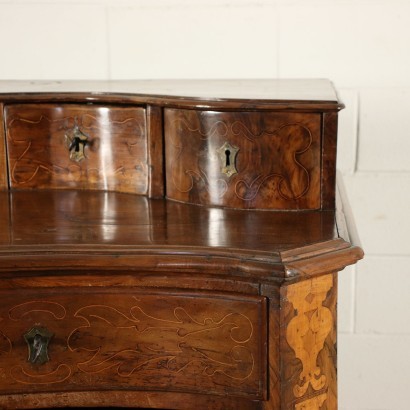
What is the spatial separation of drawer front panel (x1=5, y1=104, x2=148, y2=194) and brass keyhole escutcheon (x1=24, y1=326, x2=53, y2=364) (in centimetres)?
37

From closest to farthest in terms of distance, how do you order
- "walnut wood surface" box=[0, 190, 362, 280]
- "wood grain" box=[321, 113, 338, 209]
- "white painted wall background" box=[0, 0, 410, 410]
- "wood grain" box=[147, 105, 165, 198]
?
"walnut wood surface" box=[0, 190, 362, 280]
"wood grain" box=[321, 113, 338, 209]
"wood grain" box=[147, 105, 165, 198]
"white painted wall background" box=[0, 0, 410, 410]

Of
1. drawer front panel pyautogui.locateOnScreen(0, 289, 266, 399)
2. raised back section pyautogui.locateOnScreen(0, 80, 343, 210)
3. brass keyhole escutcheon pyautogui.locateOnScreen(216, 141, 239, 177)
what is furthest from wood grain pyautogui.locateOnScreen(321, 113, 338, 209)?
drawer front panel pyautogui.locateOnScreen(0, 289, 266, 399)

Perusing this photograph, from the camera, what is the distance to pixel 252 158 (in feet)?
4.61

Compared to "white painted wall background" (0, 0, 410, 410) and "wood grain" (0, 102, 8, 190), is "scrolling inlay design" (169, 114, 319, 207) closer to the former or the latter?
"wood grain" (0, 102, 8, 190)

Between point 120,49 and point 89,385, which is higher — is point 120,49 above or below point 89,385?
above

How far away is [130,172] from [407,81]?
78 centimetres

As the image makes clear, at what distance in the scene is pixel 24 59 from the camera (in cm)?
206

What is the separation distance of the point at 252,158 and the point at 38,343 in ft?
1.45

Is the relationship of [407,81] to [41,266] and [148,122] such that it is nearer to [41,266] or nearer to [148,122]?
[148,122]

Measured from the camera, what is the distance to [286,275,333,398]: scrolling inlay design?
1.22 m

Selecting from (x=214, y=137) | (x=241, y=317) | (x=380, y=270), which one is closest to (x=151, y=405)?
(x=241, y=317)

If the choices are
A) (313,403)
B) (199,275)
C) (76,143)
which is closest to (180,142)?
(76,143)

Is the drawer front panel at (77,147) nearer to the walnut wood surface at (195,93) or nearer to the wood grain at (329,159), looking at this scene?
the walnut wood surface at (195,93)

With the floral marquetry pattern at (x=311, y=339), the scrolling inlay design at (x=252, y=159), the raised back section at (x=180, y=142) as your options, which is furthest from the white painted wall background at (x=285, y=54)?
the floral marquetry pattern at (x=311, y=339)
